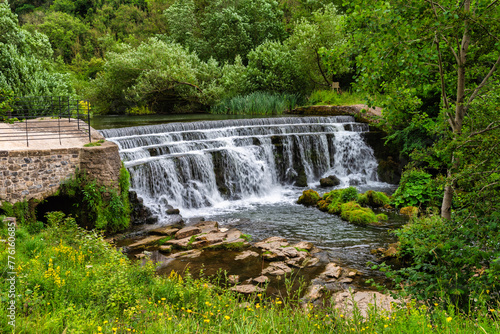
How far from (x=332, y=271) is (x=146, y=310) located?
162 inches

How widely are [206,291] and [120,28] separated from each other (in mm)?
46623

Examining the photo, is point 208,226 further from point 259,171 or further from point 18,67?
point 18,67

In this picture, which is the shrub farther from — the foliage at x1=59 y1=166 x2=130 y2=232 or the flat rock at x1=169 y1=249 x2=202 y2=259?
the foliage at x1=59 y1=166 x2=130 y2=232

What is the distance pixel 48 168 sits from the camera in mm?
8883

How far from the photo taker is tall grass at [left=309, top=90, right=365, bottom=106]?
2116 centimetres

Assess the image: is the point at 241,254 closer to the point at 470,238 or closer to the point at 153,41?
the point at 470,238

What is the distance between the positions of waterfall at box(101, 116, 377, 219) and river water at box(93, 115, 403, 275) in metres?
0.03

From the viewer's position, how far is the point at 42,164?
28.9 feet

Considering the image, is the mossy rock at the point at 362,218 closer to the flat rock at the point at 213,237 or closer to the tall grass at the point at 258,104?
the flat rock at the point at 213,237

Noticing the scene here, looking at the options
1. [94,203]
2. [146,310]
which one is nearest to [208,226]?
[94,203]

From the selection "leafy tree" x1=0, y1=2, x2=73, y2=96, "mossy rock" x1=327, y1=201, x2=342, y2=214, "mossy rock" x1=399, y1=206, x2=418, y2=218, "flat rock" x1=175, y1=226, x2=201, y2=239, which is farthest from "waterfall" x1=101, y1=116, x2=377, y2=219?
"leafy tree" x1=0, y1=2, x2=73, y2=96

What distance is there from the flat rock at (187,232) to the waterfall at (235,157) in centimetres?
215

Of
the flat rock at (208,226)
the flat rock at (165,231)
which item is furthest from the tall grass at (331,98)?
the flat rock at (165,231)

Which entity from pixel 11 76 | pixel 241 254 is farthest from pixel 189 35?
pixel 241 254
